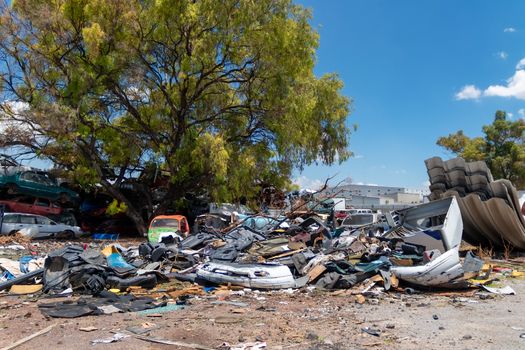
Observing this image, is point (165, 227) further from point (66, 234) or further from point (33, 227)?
point (66, 234)

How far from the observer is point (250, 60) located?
2467 cm

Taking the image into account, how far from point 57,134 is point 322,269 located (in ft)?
59.2

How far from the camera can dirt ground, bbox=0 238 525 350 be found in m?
5.69

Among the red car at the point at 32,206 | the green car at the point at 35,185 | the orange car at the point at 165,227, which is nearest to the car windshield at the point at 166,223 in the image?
the orange car at the point at 165,227

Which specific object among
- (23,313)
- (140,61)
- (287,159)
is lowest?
(23,313)

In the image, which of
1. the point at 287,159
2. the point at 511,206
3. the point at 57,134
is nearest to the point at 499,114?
the point at 287,159

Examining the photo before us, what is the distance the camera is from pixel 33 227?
21703mm

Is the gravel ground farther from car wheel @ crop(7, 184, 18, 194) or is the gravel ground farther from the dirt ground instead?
car wheel @ crop(7, 184, 18, 194)

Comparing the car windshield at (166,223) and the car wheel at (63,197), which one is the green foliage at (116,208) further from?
the car windshield at (166,223)

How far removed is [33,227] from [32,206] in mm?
3333

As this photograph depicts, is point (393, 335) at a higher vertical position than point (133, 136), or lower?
lower

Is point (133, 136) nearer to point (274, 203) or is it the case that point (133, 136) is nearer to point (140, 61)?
point (140, 61)

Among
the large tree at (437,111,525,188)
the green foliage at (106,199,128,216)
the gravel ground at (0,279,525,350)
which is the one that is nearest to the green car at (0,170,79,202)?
the green foliage at (106,199,128,216)

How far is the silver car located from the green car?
2.55 m
